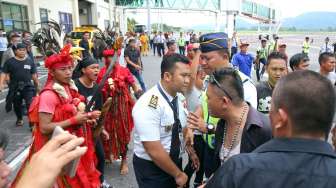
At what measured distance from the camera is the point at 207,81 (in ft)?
10.7

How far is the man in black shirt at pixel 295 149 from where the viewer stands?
129 centimetres

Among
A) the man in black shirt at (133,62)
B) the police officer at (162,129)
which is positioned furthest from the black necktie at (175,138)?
the man in black shirt at (133,62)

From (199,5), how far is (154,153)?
41.0 m

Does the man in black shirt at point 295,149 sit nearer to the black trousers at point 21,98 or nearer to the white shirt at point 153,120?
the white shirt at point 153,120

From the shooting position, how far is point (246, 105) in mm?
2289

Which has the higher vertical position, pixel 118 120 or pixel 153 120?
pixel 153 120

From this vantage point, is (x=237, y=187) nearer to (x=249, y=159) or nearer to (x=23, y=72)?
(x=249, y=159)

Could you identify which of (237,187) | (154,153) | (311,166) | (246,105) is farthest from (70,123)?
(311,166)

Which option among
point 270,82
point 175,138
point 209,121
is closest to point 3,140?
point 175,138

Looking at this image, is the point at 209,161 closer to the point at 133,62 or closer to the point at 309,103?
the point at 309,103

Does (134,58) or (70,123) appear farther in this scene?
(134,58)

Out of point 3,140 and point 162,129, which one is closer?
point 3,140

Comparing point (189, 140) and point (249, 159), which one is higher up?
point (249, 159)

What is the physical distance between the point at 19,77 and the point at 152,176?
18.1ft
